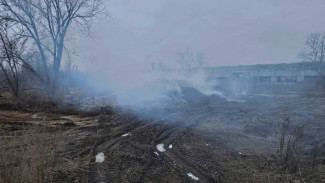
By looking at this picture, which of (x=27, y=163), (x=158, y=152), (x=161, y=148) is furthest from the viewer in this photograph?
(x=161, y=148)

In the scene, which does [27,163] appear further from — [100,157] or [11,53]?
[11,53]

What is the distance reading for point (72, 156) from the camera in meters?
8.05

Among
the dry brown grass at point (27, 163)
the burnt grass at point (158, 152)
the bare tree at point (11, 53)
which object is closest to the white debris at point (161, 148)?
the burnt grass at point (158, 152)

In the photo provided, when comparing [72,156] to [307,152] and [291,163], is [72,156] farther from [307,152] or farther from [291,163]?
[307,152]

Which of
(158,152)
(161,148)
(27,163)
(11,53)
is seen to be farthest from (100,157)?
(11,53)

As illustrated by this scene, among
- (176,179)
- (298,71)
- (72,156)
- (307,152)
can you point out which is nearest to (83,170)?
(72,156)

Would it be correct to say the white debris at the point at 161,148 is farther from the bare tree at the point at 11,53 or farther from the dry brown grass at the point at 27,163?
the bare tree at the point at 11,53

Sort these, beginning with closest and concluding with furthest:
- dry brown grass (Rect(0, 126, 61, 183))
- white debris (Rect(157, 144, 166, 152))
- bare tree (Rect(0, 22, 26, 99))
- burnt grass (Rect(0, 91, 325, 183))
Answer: dry brown grass (Rect(0, 126, 61, 183)) → burnt grass (Rect(0, 91, 325, 183)) → white debris (Rect(157, 144, 166, 152)) → bare tree (Rect(0, 22, 26, 99))

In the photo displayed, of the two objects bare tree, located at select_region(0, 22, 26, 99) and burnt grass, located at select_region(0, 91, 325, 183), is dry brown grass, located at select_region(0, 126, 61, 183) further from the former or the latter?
bare tree, located at select_region(0, 22, 26, 99)

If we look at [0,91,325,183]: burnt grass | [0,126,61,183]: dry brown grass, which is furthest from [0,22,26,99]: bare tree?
[0,126,61,183]: dry brown grass

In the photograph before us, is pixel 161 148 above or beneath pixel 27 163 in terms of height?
beneath

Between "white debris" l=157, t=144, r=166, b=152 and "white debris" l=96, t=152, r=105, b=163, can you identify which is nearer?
"white debris" l=96, t=152, r=105, b=163

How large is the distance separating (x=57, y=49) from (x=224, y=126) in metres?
16.4

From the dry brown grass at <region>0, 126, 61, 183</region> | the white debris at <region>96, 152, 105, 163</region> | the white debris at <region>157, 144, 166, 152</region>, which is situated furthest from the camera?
the white debris at <region>157, 144, 166, 152</region>
